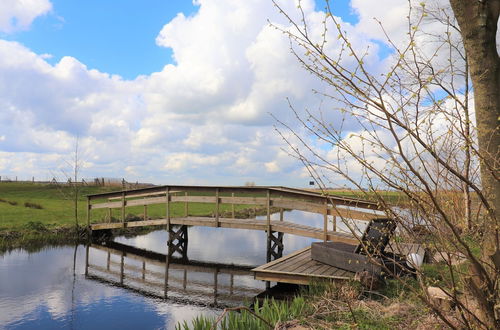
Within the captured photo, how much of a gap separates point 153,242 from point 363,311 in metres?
12.8

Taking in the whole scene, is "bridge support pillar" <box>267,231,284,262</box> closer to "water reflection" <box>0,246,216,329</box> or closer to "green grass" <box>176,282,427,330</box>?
"water reflection" <box>0,246,216,329</box>

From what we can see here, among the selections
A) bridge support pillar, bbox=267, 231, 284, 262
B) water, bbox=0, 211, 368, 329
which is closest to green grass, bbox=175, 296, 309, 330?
water, bbox=0, 211, 368, 329

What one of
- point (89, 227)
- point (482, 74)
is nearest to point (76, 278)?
point (89, 227)

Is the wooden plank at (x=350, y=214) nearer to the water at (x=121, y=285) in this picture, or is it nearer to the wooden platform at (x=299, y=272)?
the wooden platform at (x=299, y=272)

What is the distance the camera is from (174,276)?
37.7 feet

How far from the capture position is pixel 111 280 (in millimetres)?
11086

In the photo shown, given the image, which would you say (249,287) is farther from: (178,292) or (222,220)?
(222,220)

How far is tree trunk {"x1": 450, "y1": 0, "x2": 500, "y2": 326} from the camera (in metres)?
3.07

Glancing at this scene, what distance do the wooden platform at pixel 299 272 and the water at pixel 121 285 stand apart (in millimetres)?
970

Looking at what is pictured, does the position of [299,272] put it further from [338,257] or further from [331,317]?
[331,317]

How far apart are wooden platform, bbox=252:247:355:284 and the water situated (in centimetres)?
97

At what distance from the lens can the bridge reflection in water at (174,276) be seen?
948cm

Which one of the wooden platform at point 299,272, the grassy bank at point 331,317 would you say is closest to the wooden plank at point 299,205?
the wooden platform at point 299,272

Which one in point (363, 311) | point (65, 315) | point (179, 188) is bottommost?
point (65, 315)
